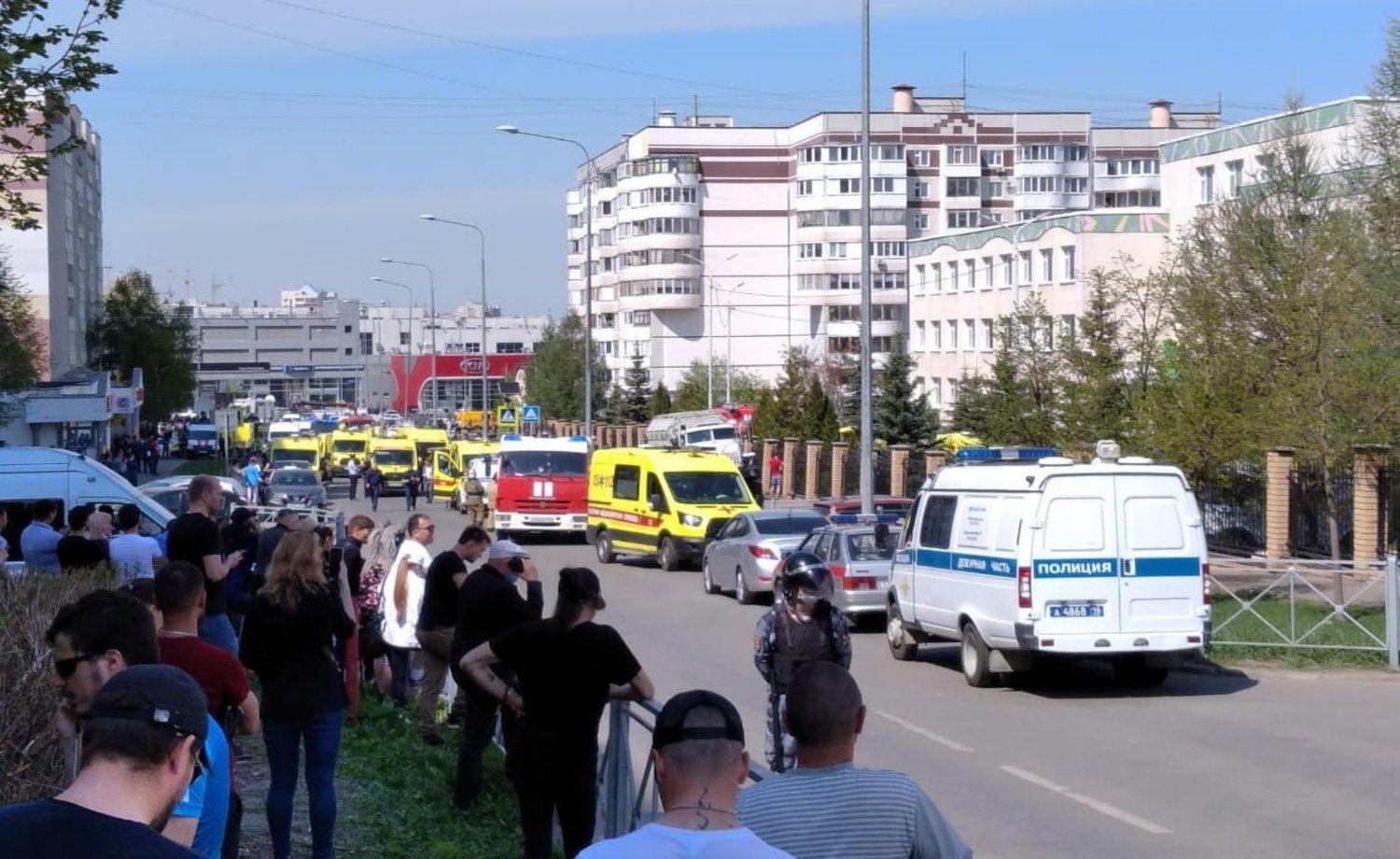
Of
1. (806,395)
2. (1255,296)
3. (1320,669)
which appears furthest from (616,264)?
(1320,669)

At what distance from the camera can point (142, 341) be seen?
93.0 m

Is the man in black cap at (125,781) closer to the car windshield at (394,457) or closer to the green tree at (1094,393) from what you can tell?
the green tree at (1094,393)

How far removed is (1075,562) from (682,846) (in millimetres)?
13810

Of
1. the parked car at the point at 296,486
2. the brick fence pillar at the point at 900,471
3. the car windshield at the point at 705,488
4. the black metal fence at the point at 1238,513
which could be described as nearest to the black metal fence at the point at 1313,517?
the black metal fence at the point at 1238,513

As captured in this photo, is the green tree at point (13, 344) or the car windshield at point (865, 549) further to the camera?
the green tree at point (13, 344)

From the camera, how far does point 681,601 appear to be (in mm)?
27406

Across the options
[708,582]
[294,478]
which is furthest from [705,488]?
[294,478]

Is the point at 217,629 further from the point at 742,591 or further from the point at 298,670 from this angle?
the point at 742,591

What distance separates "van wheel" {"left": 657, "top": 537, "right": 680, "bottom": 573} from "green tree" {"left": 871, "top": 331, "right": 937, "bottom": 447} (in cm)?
2157

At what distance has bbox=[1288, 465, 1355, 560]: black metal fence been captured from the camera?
3014 cm

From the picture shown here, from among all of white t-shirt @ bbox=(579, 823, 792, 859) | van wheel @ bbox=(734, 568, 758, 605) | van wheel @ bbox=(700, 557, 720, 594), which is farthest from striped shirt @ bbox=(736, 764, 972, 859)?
van wheel @ bbox=(700, 557, 720, 594)

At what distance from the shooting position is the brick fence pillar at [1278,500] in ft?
98.2

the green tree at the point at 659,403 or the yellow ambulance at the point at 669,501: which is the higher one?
the green tree at the point at 659,403

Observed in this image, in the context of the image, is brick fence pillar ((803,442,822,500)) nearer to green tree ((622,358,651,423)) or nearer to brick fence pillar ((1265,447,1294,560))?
brick fence pillar ((1265,447,1294,560))
